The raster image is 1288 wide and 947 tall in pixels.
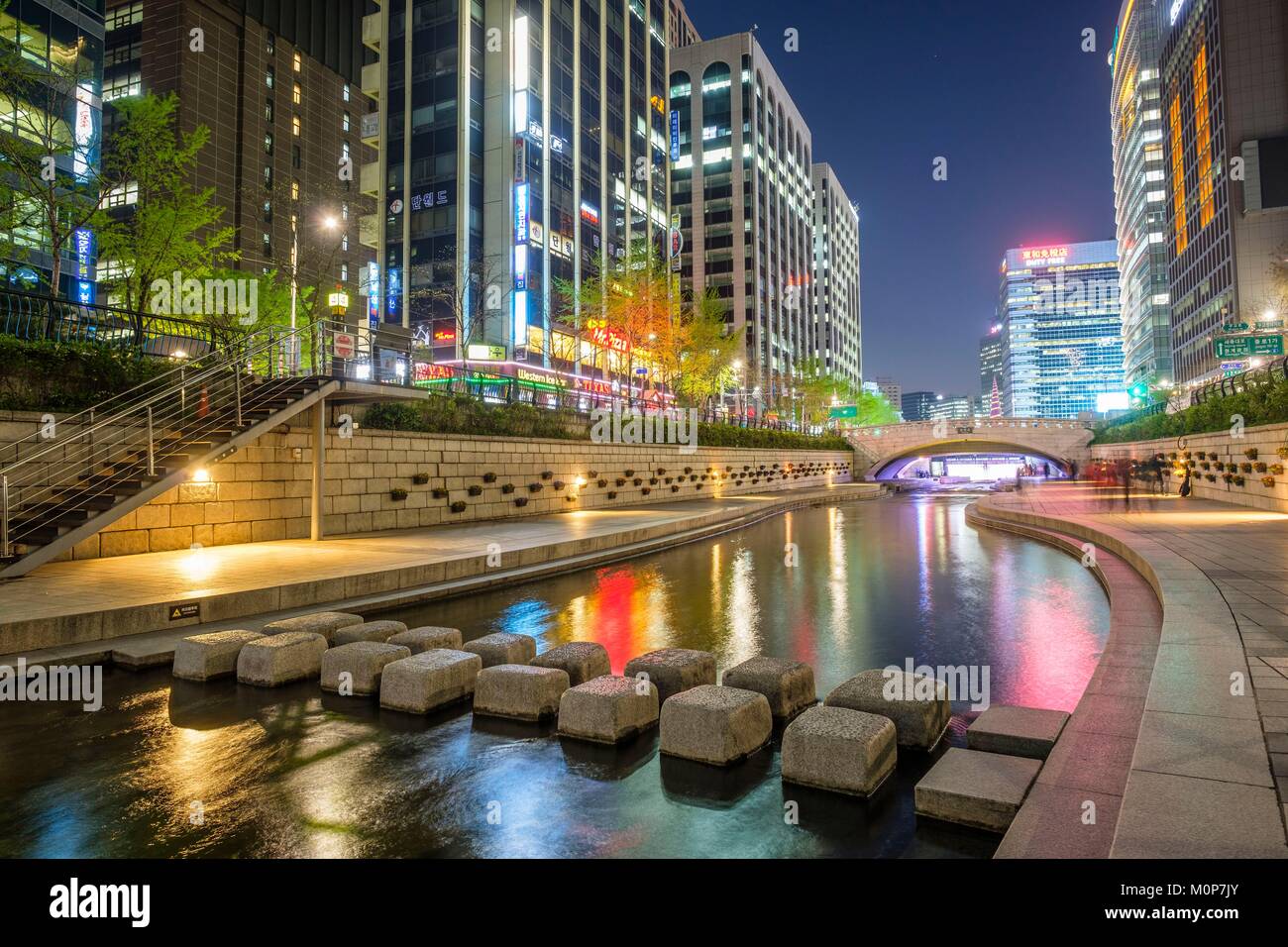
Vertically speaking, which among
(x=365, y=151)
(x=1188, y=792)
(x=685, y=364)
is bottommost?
(x=1188, y=792)

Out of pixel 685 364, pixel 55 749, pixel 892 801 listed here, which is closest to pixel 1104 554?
pixel 892 801

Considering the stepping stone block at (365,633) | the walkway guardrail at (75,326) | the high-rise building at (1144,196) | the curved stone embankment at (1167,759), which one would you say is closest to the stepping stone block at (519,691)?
the stepping stone block at (365,633)

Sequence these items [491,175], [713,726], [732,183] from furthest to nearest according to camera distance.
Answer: [732,183]
[491,175]
[713,726]

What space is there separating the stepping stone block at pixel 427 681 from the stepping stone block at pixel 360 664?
17 centimetres

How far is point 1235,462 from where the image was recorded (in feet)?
74.6

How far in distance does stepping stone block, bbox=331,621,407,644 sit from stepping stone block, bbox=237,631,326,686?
0.39 meters

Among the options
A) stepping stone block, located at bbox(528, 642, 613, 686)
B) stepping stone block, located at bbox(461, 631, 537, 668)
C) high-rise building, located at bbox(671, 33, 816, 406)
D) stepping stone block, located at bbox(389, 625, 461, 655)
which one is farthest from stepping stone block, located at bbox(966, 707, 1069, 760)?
high-rise building, located at bbox(671, 33, 816, 406)

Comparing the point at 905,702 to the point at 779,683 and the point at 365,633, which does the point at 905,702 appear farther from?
the point at 365,633

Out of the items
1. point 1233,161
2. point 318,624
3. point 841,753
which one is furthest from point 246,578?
point 1233,161

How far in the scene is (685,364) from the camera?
44062mm

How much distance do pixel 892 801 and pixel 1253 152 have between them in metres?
106

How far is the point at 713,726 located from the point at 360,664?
3.45 m

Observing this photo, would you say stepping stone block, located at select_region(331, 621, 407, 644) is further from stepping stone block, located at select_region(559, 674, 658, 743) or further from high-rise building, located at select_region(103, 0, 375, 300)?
high-rise building, located at select_region(103, 0, 375, 300)
